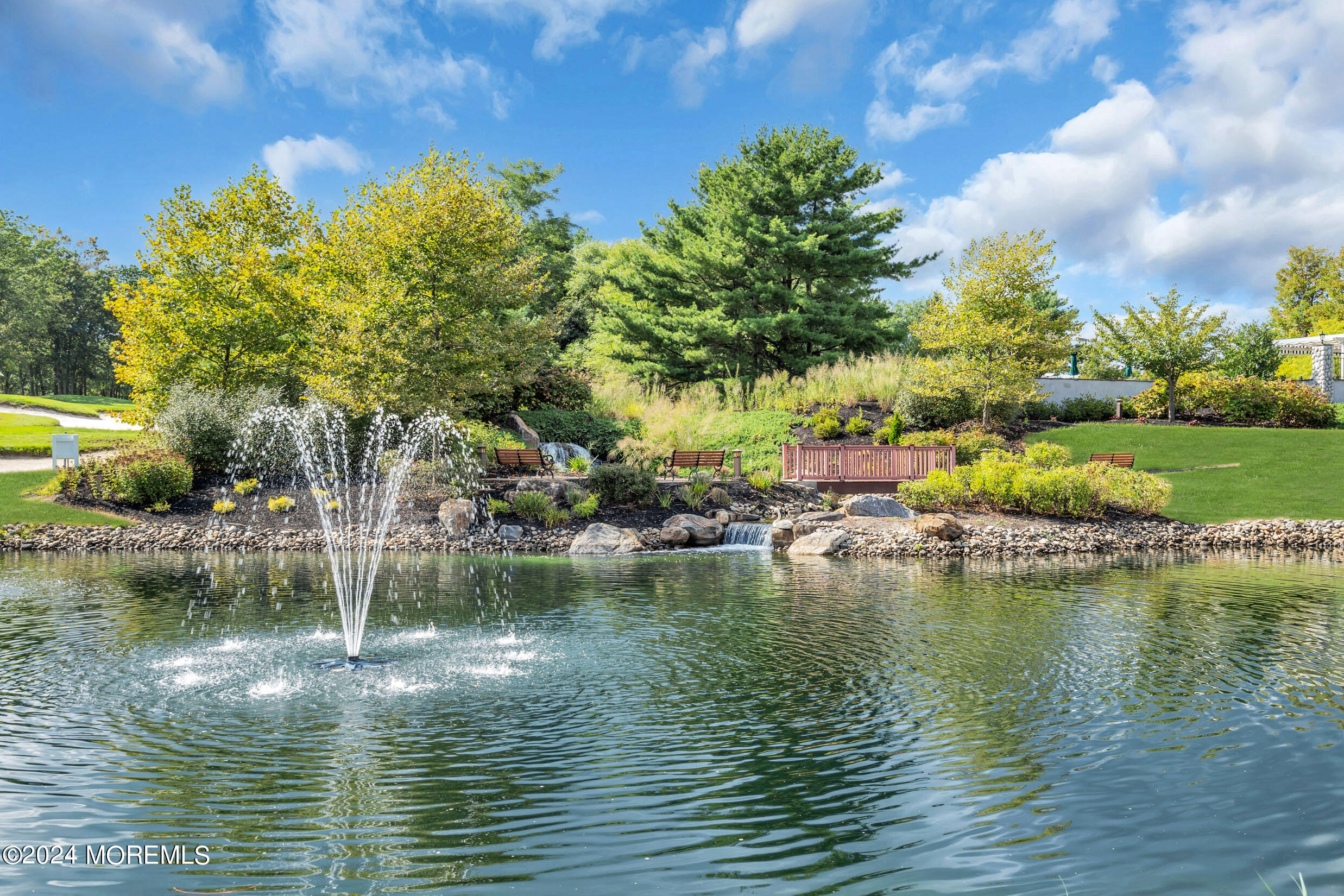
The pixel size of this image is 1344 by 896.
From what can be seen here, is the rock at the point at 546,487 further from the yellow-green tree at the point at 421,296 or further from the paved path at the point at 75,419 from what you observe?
the paved path at the point at 75,419

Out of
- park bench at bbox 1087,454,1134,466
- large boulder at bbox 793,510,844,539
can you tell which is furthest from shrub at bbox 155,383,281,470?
park bench at bbox 1087,454,1134,466

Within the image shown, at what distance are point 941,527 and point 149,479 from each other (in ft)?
57.4

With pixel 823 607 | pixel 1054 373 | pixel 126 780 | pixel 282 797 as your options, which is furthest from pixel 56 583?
pixel 1054 373

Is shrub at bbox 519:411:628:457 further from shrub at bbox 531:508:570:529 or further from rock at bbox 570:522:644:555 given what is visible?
rock at bbox 570:522:644:555

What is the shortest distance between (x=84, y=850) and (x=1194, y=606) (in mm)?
11267

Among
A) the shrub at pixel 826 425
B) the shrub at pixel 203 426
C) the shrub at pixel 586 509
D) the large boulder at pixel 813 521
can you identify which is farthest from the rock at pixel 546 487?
the shrub at pixel 826 425

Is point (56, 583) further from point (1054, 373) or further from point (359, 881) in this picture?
point (1054, 373)

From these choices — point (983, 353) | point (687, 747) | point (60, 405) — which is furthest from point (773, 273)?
point (60, 405)

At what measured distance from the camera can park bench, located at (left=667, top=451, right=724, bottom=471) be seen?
2219 centimetres

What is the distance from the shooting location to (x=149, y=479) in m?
19.4

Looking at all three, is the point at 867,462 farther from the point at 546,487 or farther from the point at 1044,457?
the point at 546,487

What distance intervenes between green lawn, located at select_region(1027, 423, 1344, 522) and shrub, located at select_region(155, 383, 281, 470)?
22510 millimetres

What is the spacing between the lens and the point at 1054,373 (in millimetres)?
37844

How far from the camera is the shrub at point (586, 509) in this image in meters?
19.0
